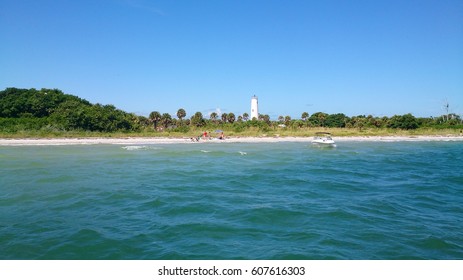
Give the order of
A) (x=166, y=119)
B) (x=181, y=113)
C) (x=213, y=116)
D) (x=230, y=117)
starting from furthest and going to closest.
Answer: (x=230, y=117)
(x=213, y=116)
(x=181, y=113)
(x=166, y=119)

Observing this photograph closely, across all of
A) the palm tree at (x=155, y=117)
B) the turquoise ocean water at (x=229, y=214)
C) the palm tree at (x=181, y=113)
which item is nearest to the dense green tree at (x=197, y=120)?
the palm tree at (x=155, y=117)

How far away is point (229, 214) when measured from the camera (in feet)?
35.6

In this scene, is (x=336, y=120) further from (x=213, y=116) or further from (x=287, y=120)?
(x=213, y=116)

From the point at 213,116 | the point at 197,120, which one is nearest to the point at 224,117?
the point at 213,116

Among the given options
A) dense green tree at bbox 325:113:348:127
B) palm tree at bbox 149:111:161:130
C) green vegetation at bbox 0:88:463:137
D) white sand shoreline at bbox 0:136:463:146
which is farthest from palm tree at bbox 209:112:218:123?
white sand shoreline at bbox 0:136:463:146

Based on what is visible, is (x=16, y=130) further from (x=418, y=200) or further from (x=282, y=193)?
(x=418, y=200)

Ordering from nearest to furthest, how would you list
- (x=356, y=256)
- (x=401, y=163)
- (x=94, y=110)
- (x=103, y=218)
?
1. (x=356, y=256)
2. (x=103, y=218)
3. (x=401, y=163)
4. (x=94, y=110)

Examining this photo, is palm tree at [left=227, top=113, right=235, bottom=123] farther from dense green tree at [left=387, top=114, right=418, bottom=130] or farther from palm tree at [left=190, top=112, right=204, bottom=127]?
dense green tree at [left=387, top=114, right=418, bottom=130]

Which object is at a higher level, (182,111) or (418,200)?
(182,111)

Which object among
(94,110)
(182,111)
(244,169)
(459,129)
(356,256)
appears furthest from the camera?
(182,111)

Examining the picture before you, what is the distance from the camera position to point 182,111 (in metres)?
76.0

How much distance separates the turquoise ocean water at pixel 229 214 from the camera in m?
7.93

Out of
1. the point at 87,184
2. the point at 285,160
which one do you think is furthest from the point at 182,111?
the point at 87,184

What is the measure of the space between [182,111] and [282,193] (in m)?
63.9
